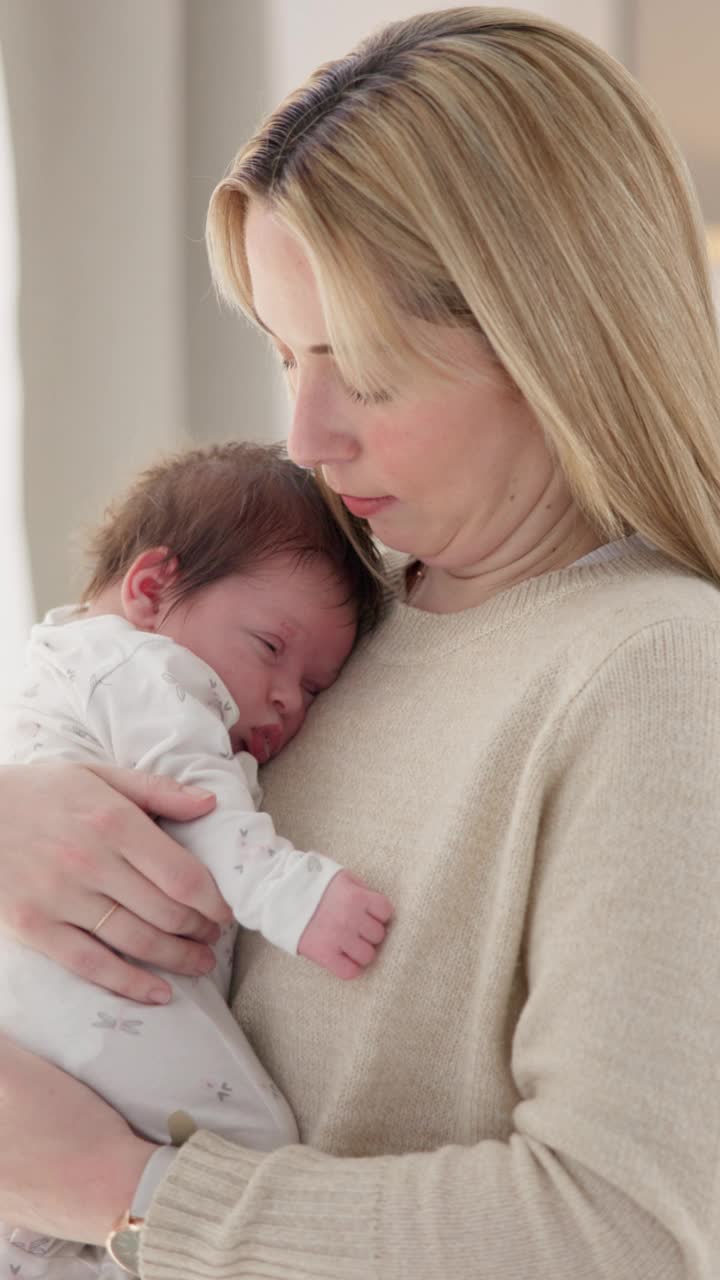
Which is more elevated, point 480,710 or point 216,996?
point 480,710

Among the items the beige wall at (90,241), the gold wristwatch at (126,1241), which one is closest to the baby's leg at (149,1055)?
the gold wristwatch at (126,1241)

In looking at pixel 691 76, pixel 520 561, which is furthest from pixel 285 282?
pixel 691 76

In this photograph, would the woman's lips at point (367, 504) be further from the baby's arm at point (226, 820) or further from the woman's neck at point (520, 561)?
the baby's arm at point (226, 820)

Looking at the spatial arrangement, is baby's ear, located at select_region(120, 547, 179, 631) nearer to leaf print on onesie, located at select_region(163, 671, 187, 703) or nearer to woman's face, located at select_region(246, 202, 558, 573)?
leaf print on onesie, located at select_region(163, 671, 187, 703)

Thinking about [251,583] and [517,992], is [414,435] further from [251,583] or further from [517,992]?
[517,992]

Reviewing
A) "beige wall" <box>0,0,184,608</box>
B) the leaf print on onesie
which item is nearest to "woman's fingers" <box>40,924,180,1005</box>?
the leaf print on onesie

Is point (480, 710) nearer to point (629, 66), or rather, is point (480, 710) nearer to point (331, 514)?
point (331, 514)

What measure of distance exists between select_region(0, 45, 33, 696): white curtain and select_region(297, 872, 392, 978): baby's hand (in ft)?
4.39

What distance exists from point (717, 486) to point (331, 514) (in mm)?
490

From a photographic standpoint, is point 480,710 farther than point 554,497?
No

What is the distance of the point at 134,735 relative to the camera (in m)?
1.37

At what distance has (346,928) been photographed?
1.15 m

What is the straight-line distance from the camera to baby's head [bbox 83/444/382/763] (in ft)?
4.92

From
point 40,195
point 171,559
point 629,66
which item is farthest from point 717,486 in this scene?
point 40,195
